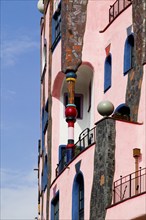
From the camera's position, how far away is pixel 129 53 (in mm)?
23297

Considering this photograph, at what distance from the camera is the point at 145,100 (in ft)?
70.5

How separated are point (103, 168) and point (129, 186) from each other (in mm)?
921

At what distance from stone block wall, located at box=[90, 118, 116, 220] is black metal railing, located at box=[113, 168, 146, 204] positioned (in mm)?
166

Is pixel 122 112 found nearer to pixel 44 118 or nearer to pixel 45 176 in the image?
pixel 45 176

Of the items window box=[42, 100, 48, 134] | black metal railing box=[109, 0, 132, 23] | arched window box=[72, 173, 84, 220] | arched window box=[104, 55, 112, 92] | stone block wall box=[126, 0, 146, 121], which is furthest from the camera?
window box=[42, 100, 48, 134]

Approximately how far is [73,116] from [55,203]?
2934 millimetres

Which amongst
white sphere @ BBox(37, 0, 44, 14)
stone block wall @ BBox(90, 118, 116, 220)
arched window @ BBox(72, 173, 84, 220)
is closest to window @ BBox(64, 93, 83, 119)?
arched window @ BBox(72, 173, 84, 220)

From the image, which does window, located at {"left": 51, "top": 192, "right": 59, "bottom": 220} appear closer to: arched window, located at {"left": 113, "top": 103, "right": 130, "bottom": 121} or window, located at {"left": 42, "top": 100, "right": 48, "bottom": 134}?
window, located at {"left": 42, "top": 100, "right": 48, "bottom": 134}

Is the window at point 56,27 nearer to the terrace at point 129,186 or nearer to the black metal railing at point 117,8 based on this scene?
the black metal railing at point 117,8

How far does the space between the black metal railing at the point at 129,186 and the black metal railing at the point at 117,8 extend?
552 cm

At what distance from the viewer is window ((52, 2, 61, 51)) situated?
26938mm

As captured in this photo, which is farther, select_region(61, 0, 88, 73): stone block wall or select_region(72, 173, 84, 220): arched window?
select_region(61, 0, 88, 73): stone block wall

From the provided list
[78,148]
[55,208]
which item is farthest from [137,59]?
[55,208]

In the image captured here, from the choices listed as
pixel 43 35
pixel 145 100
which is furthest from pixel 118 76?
pixel 43 35
